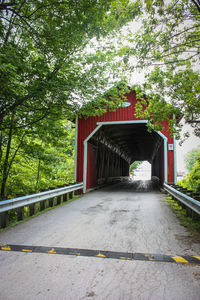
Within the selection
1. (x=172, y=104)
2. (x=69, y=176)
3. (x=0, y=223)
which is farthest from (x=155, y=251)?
(x=69, y=176)

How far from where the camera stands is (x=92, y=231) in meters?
3.82

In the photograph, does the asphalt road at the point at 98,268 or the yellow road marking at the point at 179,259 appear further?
the yellow road marking at the point at 179,259

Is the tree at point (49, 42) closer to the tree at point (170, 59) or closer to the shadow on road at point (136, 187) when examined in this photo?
the tree at point (170, 59)

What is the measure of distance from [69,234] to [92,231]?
1.45 ft

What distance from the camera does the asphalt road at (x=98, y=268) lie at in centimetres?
188

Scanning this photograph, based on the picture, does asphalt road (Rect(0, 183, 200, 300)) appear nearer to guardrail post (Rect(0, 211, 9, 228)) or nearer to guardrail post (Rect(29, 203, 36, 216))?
guardrail post (Rect(0, 211, 9, 228))

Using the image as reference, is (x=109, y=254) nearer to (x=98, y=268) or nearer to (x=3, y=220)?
(x=98, y=268)

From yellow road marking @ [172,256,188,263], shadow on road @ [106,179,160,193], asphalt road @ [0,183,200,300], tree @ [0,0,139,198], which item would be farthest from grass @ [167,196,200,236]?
shadow on road @ [106,179,160,193]

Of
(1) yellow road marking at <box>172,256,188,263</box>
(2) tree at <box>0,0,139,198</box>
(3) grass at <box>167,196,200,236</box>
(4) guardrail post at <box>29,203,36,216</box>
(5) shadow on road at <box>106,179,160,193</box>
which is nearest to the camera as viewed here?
(1) yellow road marking at <box>172,256,188,263</box>

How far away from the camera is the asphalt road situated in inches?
73.8

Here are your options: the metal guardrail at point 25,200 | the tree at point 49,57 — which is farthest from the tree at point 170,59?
the metal guardrail at point 25,200

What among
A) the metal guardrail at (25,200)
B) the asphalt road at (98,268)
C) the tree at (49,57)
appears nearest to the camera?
the asphalt road at (98,268)

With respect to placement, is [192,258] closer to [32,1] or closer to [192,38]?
[192,38]

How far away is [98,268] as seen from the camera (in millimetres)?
2336
